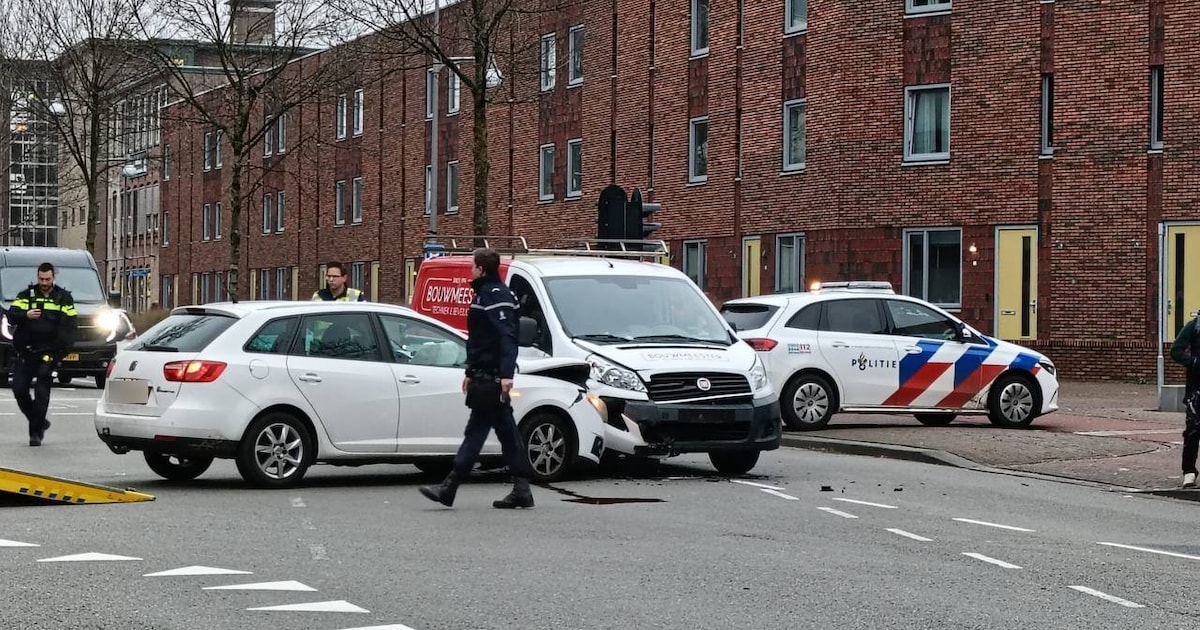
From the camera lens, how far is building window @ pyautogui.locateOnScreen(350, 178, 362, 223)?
204ft

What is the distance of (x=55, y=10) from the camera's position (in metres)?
53.4

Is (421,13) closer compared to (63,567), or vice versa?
(63,567)

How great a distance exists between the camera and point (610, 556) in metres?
10.2

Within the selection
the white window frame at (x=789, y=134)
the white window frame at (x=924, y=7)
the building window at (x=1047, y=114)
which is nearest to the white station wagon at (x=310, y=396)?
the building window at (x=1047, y=114)

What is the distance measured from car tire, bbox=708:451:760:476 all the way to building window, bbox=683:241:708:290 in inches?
1040

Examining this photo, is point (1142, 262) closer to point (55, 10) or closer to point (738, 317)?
point (738, 317)

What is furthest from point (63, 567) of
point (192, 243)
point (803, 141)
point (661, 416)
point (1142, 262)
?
point (192, 243)

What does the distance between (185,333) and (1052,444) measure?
960 centimetres

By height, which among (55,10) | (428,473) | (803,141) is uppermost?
(55,10)

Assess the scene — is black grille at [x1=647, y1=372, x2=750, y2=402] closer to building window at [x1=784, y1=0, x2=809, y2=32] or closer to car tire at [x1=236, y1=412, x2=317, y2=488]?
car tire at [x1=236, y1=412, x2=317, y2=488]

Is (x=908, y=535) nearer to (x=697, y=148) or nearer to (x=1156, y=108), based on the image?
(x=1156, y=108)

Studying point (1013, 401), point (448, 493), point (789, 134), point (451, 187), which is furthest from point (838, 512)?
point (451, 187)

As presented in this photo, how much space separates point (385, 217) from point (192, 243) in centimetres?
2399

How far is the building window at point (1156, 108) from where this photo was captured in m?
33.2
